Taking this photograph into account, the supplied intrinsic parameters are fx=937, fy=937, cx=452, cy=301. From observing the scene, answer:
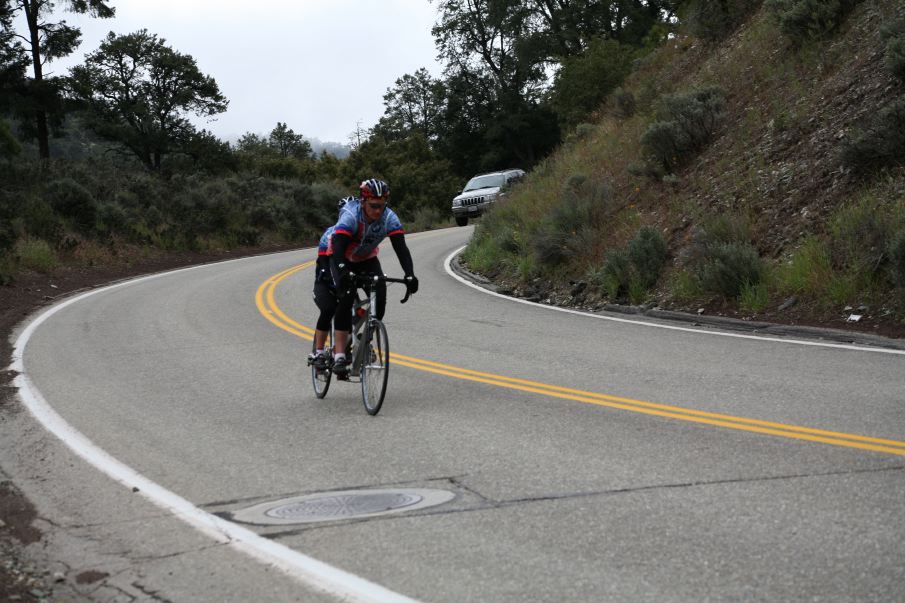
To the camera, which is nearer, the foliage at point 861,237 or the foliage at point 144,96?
the foliage at point 861,237

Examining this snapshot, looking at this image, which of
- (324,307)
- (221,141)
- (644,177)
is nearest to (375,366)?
(324,307)

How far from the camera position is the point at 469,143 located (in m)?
67.0

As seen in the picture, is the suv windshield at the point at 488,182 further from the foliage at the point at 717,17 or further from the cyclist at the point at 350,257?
the cyclist at the point at 350,257

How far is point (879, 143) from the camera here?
13523 millimetres

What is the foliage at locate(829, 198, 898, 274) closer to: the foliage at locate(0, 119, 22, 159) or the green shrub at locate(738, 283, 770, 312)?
the green shrub at locate(738, 283, 770, 312)

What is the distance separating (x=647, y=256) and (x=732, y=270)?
6.70 ft

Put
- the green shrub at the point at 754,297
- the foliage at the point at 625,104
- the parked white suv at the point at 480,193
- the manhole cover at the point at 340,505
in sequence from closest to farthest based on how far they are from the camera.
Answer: the manhole cover at the point at 340,505 → the green shrub at the point at 754,297 → the foliage at the point at 625,104 → the parked white suv at the point at 480,193

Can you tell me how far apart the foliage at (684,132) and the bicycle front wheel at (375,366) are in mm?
12098

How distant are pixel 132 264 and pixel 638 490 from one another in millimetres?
24522

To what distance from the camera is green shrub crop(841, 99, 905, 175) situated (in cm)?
1330

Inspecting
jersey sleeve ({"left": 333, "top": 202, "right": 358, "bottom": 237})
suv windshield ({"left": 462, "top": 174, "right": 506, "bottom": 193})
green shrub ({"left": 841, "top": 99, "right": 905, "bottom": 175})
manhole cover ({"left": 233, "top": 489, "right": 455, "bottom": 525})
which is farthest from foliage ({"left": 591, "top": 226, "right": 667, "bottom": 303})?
suv windshield ({"left": 462, "top": 174, "right": 506, "bottom": 193})

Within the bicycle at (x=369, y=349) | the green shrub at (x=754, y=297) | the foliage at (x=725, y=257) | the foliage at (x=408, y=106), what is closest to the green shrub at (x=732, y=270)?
the foliage at (x=725, y=257)

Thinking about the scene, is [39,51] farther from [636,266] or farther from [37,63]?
[636,266]

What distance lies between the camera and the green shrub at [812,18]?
18.8 m
